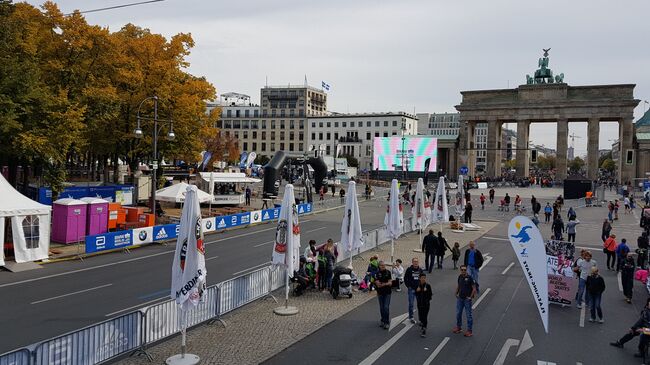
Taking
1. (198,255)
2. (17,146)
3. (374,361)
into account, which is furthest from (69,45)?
(374,361)

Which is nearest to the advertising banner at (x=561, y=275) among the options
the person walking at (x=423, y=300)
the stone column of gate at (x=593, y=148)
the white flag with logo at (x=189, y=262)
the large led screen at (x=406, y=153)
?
the person walking at (x=423, y=300)

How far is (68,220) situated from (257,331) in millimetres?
16819

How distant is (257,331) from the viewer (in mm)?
12883

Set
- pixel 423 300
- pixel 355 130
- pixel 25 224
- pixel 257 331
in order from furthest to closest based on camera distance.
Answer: pixel 355 130, pixel 25 224, pixel 257 331, pixel 423 300

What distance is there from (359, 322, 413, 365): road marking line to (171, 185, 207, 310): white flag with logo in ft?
12.3

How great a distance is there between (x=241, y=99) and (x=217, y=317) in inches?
6195

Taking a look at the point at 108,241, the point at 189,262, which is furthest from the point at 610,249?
the point at 108,241

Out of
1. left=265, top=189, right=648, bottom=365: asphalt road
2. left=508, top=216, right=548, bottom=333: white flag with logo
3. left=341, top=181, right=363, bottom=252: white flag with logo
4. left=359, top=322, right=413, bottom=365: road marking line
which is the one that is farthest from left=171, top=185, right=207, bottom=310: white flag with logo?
left=341, top=181, right=363, bottom=252: white flag with logo

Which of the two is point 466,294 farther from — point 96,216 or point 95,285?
point 96,216

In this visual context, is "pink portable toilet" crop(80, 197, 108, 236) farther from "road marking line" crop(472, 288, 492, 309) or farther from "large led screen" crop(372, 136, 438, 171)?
"large led screen" crop(372, 136, 438, 171)

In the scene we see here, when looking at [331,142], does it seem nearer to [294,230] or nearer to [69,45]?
[69,45]

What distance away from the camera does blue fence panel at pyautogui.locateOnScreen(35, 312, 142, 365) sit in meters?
9.02

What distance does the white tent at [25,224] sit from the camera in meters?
21.0

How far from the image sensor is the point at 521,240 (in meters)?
12.7
